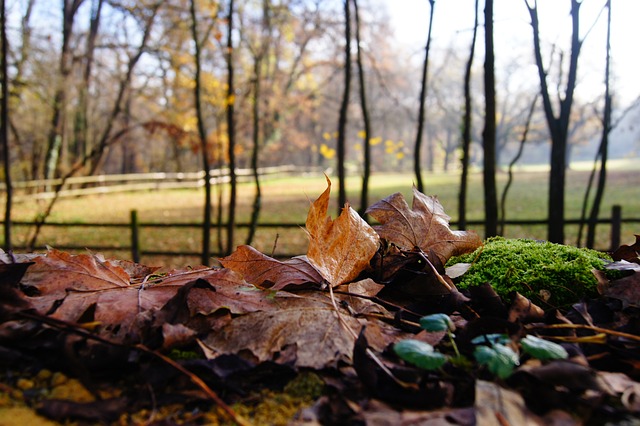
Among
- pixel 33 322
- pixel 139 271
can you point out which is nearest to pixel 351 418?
pixel 33 322

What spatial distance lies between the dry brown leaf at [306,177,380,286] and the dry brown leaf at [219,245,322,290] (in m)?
0.04

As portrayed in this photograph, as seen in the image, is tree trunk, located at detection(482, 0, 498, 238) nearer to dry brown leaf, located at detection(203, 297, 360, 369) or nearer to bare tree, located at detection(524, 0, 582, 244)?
bare tree, located at detection(524, 0, 582, 244)

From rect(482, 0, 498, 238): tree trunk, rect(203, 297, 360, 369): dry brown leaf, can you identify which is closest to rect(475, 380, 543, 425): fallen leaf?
rect(203, 297, 360, 369): dry brown leaf

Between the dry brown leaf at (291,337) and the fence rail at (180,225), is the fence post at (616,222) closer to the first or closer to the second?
the fence rail at (180,225)

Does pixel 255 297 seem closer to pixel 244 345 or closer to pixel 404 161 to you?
pixel 244 345

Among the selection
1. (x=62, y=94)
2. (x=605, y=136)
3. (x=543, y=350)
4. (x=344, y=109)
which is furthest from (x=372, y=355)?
(x=62, y=94)

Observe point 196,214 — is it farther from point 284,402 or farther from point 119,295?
point 284,402

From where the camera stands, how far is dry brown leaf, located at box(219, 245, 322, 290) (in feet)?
4.54

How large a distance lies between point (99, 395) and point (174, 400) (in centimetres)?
14

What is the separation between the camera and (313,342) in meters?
1.07

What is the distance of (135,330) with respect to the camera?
1.08 m

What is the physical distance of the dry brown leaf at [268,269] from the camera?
1383 millimetres

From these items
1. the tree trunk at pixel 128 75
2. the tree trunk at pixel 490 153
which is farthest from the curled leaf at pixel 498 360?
the tree trunk at pixel 128 75

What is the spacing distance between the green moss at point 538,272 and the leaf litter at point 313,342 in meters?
0.06
